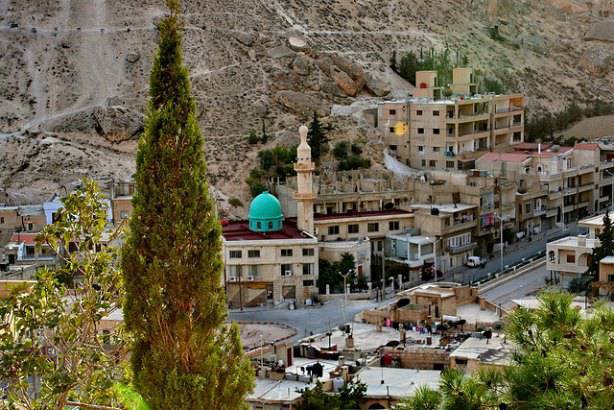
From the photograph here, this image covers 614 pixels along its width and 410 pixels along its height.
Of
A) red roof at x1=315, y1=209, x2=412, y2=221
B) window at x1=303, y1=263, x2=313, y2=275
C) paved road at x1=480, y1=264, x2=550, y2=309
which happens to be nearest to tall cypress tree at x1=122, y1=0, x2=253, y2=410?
paved road at x1=480, y1=264, x2=550, y2=309

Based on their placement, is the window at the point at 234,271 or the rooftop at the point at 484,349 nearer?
the rooftop at the point at 484,349

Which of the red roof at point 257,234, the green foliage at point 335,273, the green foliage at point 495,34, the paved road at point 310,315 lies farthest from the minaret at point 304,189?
the green foliage at point 495,34

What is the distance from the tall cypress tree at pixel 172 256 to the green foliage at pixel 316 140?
45.2 m

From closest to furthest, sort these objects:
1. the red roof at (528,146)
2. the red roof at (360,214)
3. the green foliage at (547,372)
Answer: the green foliage at (547,372), the red roof at (360,214), the red roof at (528,146)

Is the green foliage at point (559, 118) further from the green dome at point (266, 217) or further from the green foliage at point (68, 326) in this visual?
the green foliage at point (68, 326)

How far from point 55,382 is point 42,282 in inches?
43.9

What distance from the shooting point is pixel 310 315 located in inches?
1745

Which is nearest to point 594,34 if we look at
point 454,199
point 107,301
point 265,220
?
point 454,199

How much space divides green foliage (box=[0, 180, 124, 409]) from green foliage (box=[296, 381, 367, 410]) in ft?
46.4

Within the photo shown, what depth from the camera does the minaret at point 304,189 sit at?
48.1 metres

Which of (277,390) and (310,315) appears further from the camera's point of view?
(310,315)

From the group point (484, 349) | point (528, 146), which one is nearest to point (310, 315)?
point (484, 349)

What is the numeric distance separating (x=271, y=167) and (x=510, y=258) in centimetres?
1302

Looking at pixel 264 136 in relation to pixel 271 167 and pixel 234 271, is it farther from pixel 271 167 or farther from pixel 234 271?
pixel 234 271
